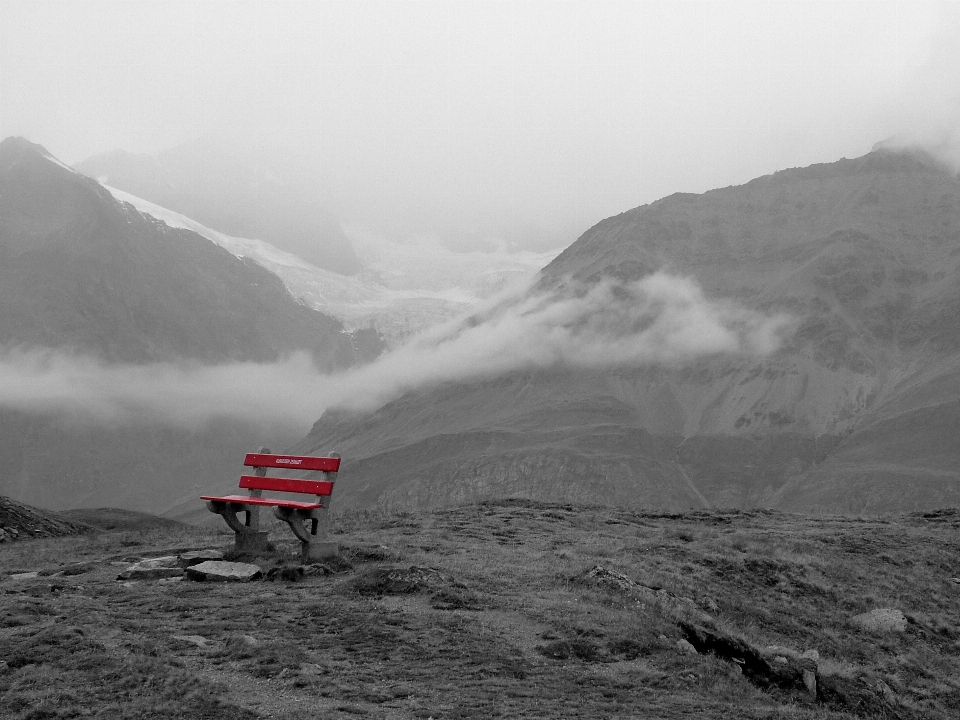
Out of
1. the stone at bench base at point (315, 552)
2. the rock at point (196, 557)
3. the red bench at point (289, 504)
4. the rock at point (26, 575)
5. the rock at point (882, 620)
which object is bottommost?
the rock at point (882, 620)

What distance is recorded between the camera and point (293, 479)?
18703 millimetres

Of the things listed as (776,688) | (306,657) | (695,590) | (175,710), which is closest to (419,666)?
(306,657)

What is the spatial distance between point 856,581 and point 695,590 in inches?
251

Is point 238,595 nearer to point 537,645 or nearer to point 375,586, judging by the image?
point 375,586

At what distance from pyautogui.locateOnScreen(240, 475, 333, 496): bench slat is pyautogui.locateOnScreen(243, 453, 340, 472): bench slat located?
0.34 meters

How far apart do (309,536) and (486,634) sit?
22.4 ft

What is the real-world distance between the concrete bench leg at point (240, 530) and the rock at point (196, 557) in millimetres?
563

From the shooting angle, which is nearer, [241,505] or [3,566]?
[241,505]

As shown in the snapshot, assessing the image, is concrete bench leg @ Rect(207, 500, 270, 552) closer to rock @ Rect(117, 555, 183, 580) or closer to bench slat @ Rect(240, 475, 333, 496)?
bench slat @ Rect(240, 475, 333, 496)

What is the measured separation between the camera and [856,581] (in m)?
22.7

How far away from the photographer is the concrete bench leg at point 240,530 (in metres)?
19.9

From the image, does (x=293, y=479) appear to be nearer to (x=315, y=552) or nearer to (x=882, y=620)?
(x=315, y=552)

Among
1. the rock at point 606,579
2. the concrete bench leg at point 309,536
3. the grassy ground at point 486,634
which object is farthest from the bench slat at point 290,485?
the rock at point 606,579

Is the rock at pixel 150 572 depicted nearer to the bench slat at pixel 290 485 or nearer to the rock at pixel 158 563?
the rock at pixel 158 563
